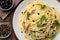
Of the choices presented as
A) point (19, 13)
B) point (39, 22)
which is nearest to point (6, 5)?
point (19, 13)

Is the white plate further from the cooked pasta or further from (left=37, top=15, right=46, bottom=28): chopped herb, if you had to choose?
(left=37, top=15, right=46, bottom=28): chopped herb

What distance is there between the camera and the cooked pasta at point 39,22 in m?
1.91

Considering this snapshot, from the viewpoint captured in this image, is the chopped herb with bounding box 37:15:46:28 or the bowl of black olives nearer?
the chopped herb with bounding box 37:15:46:28

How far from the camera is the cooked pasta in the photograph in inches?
75.1

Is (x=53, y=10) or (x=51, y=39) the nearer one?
(x=51, y=39)

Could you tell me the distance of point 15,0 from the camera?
82.0 inches

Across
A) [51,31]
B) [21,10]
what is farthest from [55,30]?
[21,10]

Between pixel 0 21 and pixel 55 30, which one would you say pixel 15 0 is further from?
pixel 55 30

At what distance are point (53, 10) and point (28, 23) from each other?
248 mm

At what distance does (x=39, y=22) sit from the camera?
1.90 metres

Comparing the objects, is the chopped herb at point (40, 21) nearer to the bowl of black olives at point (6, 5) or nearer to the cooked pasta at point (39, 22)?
the cooked pasta at point (39, 22)

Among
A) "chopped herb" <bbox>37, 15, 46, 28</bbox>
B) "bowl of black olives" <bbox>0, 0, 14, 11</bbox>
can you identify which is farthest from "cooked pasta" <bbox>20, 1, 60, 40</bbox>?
"bowl of black olives" <bbox>0, 0, 14, 11</bbox>

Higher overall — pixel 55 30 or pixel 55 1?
pixel 55 1

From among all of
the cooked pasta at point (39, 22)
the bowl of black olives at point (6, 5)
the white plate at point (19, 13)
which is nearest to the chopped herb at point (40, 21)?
the cooked pasta at point (39, 22)
